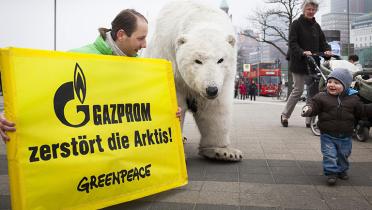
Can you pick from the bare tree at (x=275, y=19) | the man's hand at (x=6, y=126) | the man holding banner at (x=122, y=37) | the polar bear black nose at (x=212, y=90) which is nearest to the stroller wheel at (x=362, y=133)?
the polar bear black nose at (x=212, y=90)

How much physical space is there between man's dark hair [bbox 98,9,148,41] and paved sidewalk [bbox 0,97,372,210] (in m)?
1.40

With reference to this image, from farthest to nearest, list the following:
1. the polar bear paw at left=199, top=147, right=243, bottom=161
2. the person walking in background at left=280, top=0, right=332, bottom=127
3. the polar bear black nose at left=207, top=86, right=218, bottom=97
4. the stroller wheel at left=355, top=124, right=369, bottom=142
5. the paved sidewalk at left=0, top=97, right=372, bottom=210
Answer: the person walking in background at left=280, top=0, right=332, bottom=127 → the stroller wheel at left=355, top=124, right=369, bottom=142 → the polar bear paw at left=199, top=147, right=243, bottom=161 → the polar bear black nose at left=207, top=86, right=218, bottom=97 → the paved sidewalk at left=0, top=97, right=372, bottom=210

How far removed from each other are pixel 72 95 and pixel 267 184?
189 centimetres

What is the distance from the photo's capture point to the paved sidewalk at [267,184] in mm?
2996

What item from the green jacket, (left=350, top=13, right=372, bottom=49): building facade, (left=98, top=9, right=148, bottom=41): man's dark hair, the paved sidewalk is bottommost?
the paved sidewalk

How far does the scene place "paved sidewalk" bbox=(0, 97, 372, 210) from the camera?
2996 mm

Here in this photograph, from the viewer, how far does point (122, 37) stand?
3312 mm

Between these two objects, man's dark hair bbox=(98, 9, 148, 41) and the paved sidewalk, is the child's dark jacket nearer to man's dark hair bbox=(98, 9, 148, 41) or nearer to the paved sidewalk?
the paved sidewalk

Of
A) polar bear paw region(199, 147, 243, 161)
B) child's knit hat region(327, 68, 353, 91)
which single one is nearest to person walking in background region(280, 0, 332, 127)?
polar bear paw region(199, 147, 243, 161)

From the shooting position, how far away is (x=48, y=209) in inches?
96.3

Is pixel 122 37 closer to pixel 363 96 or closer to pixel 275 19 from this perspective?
pixel 363 96

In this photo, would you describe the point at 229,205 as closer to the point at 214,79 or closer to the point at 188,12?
the point at 214,79

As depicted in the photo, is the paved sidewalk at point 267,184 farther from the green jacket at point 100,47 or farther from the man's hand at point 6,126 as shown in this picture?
the green jacket at point 100,47

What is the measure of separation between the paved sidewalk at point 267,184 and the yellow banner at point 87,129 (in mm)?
226
